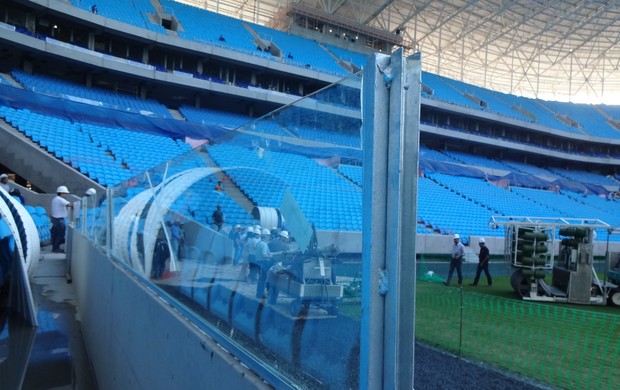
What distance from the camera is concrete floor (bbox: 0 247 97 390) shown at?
14.3 feet

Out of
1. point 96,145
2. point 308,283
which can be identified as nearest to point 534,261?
point 308,283

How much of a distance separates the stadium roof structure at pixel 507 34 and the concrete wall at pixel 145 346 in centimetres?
3123

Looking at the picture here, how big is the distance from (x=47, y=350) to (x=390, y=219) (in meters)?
5.32

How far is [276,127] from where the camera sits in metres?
1.77

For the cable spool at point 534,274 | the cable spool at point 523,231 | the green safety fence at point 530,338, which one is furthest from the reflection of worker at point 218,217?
the cable spool at point 523,231

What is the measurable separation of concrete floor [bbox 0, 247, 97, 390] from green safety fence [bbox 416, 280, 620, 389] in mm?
4009

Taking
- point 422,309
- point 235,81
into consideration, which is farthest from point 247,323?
point 235,81

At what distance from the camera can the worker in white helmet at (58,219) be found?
1059cm

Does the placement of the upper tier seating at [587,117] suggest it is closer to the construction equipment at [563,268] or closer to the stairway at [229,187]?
the construction equipment at [563,268]

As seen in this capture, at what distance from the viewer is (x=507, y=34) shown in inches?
1490

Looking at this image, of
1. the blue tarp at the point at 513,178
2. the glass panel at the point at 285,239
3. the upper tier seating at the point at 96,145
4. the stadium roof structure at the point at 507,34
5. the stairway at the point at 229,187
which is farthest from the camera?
the stadium roof structure at the point at 507,34

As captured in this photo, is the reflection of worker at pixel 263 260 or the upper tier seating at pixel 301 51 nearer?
the reflection of worker at pixel 263 260

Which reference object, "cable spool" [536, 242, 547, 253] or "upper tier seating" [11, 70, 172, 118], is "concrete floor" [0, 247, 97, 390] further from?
"upper tier seating" [11, 70, 172, 118]

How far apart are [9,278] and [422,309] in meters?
6.59
